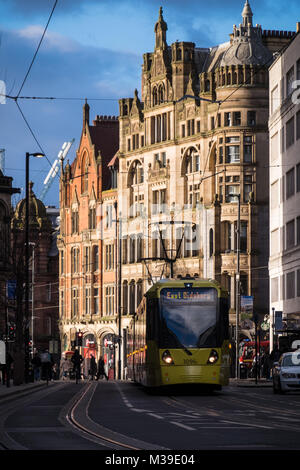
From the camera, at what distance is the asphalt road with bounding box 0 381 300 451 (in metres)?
17.6

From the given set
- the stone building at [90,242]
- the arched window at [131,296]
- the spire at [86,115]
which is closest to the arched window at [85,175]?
the stone building at [90,242]

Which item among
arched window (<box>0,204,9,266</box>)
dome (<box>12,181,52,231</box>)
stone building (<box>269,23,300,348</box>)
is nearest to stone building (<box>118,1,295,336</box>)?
stone building (<box>269,23,300,348</box>)

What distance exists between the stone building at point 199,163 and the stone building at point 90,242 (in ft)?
10.3

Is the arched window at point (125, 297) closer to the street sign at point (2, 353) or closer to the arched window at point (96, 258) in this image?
the arched window at point (96, 258)

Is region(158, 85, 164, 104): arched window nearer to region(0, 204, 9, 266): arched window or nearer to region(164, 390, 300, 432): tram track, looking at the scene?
region(0, 204, 9, 266): arched window

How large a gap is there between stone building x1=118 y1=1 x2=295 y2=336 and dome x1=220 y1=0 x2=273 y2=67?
0.07 meters

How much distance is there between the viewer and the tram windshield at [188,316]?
38219mm

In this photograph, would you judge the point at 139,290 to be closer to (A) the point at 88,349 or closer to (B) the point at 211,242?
(A) the point at 88,349

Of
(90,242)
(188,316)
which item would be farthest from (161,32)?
(188,316)

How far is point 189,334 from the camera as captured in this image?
3828 cm

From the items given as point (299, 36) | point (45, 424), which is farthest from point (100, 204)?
point (45, 424)

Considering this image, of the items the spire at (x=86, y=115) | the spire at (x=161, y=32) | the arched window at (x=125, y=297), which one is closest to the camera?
the spire at (x=161, y=32)

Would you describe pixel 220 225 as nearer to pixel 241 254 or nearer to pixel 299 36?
pixel 241 254

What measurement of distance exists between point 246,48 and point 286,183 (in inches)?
893
